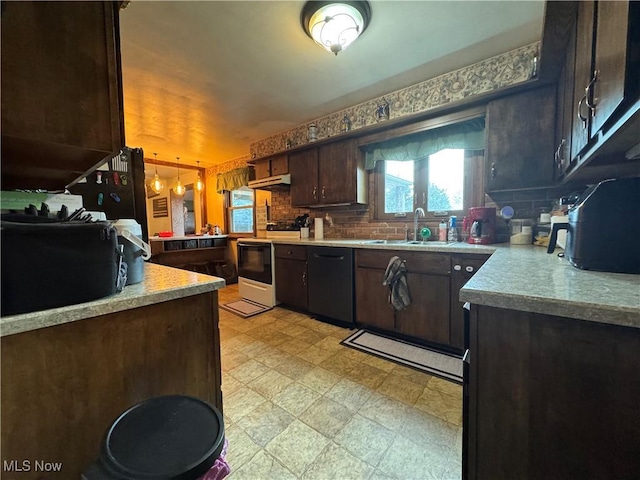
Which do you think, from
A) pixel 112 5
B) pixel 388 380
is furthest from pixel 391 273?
pixel 112 5

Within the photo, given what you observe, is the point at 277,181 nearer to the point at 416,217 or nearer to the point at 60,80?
the point at 416,217

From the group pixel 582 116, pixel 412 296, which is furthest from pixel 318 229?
pixel 582 116

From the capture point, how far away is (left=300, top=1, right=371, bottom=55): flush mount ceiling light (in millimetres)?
1604

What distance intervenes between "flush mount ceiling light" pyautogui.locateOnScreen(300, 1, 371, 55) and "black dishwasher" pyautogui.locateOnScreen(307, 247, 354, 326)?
68.3 inches

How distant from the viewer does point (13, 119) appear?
0.71m

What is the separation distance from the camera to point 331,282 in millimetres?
2783

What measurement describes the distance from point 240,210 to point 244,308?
250cm

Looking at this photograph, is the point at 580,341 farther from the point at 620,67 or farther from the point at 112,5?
the point at 112,5

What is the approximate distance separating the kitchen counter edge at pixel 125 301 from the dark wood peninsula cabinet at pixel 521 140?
2186mm

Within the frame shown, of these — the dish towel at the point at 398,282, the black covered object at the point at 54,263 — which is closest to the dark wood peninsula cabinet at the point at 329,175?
the dish towel at the point at 398,282

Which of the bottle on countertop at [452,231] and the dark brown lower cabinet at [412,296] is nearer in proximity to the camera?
the dark brown lower cabinet at [412,296]

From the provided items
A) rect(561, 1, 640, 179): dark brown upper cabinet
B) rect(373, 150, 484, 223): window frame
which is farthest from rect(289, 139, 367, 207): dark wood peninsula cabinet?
rect(561, 1, 640, 179): dark brown upper cabinet

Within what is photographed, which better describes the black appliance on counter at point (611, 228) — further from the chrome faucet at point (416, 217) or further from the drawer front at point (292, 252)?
the drawer front at point (292, 252)

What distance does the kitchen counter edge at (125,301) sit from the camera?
0.62 meters
